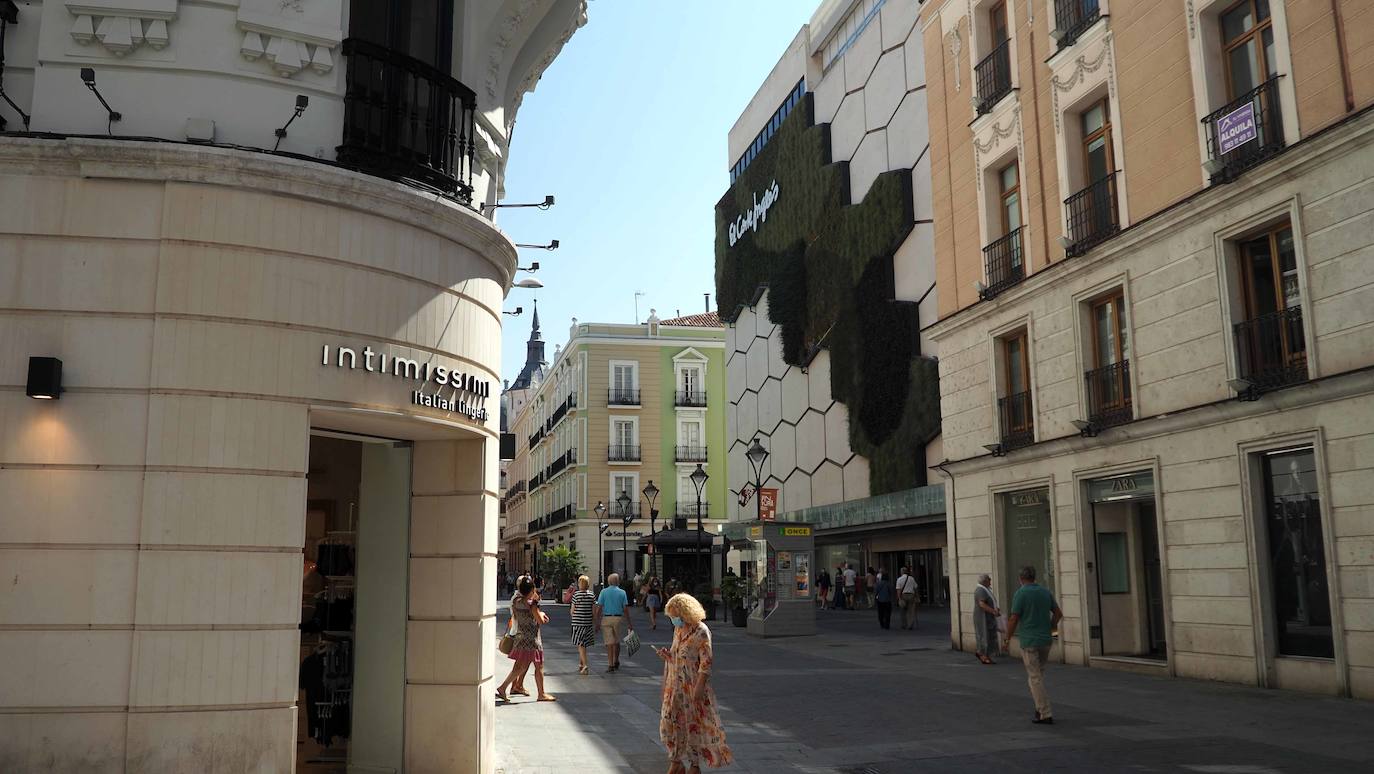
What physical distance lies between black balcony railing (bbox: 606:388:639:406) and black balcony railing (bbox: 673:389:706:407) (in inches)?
87.7

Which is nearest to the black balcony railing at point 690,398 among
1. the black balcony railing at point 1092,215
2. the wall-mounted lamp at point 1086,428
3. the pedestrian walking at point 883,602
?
the pedestrian walking at point 883,602

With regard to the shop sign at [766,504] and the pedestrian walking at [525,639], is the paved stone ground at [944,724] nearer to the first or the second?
the pedestrian walking at [525,639]

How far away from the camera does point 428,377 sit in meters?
7.78

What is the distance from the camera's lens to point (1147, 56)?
16016 millimetres

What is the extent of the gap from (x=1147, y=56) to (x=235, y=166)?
13489mm

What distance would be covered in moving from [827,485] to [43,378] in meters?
33.7

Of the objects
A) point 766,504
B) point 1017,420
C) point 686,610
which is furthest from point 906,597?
point 686,610

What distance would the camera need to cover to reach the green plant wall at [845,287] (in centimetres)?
3309

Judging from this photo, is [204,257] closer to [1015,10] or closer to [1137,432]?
[1137,432]

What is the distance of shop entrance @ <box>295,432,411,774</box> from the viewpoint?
8.30 metres

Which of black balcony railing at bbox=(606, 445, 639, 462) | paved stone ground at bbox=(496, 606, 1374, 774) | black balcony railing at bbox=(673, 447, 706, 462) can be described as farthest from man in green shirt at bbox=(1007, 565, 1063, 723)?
black balcony railing at bbox=(606, 445, 639, 462)

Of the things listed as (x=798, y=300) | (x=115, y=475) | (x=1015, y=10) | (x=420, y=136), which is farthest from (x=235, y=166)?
(x=798, y=300)

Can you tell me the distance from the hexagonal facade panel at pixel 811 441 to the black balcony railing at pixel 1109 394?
22.1 metres

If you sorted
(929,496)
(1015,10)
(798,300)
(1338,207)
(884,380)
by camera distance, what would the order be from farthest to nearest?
(798,300) → (884,380) → (929,496) → (1015,10) → (1338,207)
